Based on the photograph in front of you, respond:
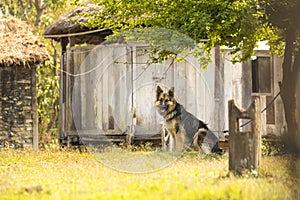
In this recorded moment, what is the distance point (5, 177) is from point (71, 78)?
25.9 ft

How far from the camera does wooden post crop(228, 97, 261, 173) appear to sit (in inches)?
379

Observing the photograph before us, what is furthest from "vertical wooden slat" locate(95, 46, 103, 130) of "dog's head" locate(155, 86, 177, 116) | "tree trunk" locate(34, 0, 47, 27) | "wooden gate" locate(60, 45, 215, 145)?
"tree trunk" locate(34, 0, 47, 27)

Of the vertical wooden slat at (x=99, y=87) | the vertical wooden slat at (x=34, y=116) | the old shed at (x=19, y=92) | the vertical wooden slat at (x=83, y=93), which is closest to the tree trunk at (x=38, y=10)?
the old shed at (x=19, y=92)

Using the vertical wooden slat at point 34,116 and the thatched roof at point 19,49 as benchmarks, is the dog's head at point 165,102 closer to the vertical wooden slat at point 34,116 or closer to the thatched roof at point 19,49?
the thatched roof at point 19,49

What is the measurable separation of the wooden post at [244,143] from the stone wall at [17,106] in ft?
32.6

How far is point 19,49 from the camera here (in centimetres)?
1820

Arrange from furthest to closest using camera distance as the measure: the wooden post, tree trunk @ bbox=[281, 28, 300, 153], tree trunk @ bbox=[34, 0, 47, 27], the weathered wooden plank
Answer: tree trunk @ bbox=[34, 0, 47, 27] → the weathered wooden plank → tree trunk @ bbox=[281, 28, 300, 153] → the wooden post

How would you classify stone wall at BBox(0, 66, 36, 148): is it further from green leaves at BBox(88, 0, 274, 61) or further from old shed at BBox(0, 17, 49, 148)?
green leaves at BBox(88, 0, 274, 61)

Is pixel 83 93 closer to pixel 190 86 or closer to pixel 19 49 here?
pixel 19 49

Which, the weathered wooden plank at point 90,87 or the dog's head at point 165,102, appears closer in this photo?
the dog's head at point 165,102

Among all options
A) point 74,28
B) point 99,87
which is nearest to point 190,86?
point 99,87

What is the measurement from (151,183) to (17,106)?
10565 millimetres

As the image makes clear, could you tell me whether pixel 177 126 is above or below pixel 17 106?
below

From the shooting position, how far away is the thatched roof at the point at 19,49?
17828 mm
